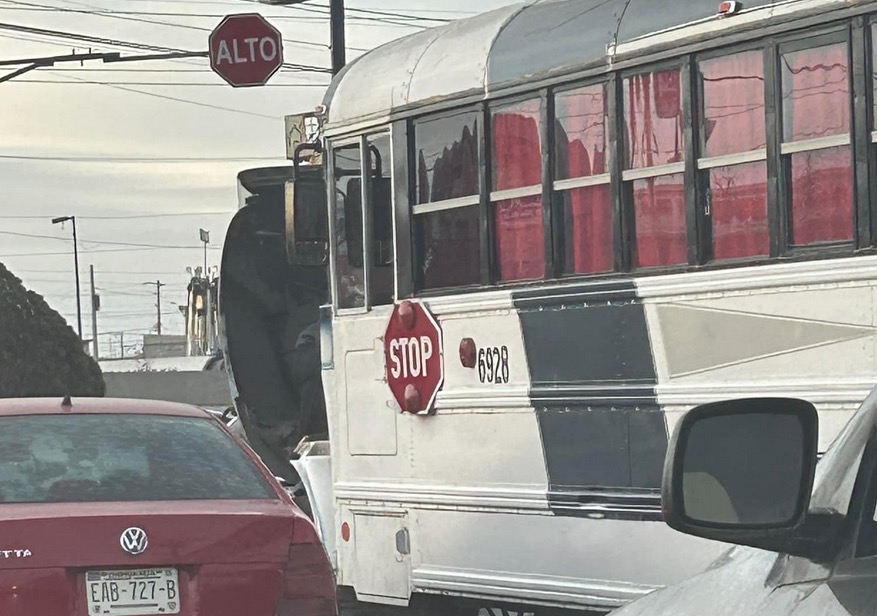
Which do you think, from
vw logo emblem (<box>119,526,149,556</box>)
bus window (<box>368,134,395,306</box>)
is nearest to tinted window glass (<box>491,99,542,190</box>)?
bus window (<box>368,134,395,306</box>)

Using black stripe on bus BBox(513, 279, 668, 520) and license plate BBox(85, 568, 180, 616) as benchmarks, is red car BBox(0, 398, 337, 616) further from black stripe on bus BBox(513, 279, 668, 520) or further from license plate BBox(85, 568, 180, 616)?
black stripe on bus BBox(513, 279, 668, 520)

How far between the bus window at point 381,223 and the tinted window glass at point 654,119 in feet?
5.84

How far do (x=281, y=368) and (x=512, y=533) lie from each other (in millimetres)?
4637

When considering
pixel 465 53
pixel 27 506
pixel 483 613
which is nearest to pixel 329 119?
pixel 465 53

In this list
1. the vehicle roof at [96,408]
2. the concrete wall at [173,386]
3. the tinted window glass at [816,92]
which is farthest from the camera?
the concrete wall at [173,386]

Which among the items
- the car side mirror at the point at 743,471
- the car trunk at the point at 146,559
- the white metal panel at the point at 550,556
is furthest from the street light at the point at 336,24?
the car side mirror at the point at 743,471

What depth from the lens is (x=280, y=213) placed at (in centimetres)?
1257

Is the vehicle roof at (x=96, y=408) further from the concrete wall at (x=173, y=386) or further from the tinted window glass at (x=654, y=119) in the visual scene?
the concrete wall at (x=173, y=386)

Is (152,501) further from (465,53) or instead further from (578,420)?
(465,53)

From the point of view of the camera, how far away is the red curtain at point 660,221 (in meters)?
7.00

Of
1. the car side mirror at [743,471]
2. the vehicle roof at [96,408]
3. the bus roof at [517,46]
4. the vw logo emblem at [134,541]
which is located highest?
the bus roof at [517,46]

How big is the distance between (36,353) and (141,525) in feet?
68.6

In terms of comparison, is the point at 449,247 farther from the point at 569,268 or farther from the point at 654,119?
the point at 654,119

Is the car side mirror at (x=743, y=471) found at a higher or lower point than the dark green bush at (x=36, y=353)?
higher
